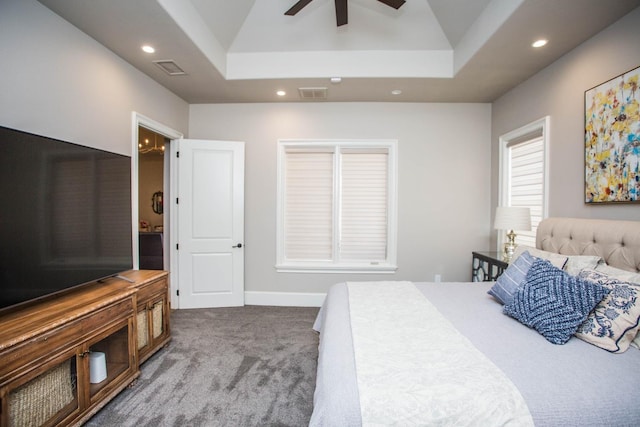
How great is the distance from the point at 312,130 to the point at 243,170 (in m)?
1.05

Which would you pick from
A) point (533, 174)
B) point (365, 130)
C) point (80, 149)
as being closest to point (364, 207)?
point (365, 130)

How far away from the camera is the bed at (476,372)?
965mm

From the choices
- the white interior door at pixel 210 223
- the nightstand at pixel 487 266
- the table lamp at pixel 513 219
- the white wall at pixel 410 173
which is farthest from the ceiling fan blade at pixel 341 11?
the nightstand at pixel 487 266

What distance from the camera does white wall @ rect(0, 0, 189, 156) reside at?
1.77 m

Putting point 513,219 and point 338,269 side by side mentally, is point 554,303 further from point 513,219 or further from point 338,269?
point 338,269

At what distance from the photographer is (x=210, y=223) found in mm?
3582

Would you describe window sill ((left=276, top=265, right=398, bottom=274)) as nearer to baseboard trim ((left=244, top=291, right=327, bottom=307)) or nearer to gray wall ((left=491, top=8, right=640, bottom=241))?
baseboard trim ((left=244, top=291, right=327, bottom=307))

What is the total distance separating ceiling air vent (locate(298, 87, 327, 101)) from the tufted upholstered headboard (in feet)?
8.67

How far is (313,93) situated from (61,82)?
2.32m

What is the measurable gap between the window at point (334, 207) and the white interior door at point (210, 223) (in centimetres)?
56

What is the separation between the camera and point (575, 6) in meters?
1.92

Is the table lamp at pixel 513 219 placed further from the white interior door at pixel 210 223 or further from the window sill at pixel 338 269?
the white interior door at pixel 210 223

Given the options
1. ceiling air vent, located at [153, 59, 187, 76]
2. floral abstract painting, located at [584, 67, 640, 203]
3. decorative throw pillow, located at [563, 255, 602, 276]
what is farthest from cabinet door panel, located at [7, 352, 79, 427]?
floral abstract painting, located at [584, 67, 640, 203]

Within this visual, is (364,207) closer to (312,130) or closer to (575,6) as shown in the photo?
(312,130)
